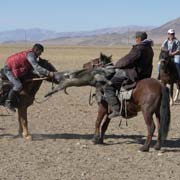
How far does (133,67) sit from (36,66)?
186 cm

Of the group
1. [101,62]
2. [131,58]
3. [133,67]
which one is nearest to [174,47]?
[101,62]

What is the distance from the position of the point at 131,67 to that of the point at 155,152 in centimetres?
160

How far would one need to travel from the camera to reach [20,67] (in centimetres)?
1163

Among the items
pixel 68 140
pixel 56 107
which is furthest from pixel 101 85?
pixel 56 107

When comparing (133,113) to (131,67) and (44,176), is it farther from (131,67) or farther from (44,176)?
(44,176)

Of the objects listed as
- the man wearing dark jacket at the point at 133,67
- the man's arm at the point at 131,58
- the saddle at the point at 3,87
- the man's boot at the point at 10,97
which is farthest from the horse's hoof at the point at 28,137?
the man's arm at the point at 131,58

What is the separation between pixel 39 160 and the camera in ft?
32.9

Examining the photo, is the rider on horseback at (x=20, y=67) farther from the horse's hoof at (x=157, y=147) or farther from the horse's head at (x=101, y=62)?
the horse's hoof at (x=157, y=147)

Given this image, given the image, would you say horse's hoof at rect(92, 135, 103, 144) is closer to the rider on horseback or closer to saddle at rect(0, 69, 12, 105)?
the rider on horseback

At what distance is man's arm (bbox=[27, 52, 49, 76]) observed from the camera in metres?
11.3

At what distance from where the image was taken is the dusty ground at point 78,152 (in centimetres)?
920

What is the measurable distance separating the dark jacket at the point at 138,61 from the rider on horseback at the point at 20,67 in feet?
4.96

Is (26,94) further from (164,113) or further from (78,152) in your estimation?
(164,113)

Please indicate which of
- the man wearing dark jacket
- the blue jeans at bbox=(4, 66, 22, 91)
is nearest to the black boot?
the man wearing dark jacket
